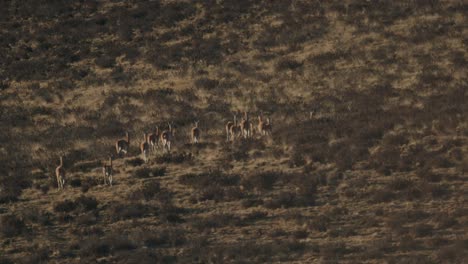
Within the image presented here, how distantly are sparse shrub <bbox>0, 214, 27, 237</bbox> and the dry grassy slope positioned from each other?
0.37 ft

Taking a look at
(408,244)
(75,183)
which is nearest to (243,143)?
(75,183)

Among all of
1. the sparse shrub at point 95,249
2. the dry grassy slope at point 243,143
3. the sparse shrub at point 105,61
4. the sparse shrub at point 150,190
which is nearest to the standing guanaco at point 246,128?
the dry grassy slope at point 243,143

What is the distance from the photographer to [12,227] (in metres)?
22.7

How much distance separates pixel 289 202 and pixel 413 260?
5.52 meters

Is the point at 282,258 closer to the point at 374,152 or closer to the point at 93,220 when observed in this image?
the point at 93,220

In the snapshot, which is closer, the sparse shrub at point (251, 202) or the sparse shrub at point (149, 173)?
the sparse shrub at point (251, 202)

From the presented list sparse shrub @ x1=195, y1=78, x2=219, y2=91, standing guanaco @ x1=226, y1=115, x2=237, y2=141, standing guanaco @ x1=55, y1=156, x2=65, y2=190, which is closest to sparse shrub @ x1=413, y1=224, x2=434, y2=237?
standing guanaco @ x1=55, y1=156, x2=65, y2=190

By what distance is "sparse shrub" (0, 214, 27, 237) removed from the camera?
73.8 feet

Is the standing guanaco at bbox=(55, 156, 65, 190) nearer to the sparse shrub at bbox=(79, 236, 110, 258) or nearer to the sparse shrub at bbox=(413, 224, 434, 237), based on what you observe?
the sparse shrub at bbox=(79, 236, 110, 258)

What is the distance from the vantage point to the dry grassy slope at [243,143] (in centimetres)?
2120

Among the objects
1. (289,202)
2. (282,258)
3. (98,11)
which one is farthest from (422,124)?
(98,11)

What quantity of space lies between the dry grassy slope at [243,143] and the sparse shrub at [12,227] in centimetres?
11

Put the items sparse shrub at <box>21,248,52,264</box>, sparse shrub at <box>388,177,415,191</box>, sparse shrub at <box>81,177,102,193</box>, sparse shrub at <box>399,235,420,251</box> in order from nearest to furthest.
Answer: sparse shrub at <box>399,235,420,251</box> → sparse shrub at <box>21,248,52,264</box> → sparse shrub at <box>388,177,415,191</box> → sparse shrub at <box>81,177,102,193</box>

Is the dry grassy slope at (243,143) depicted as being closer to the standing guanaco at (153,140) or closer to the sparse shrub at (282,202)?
the sparse shrub at (282,202)
